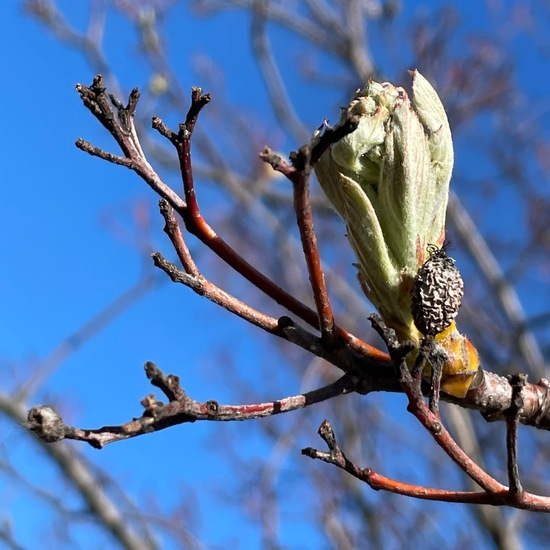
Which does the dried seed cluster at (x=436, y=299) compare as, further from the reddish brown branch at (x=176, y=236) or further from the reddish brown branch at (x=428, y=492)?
the reddish brown branch at (x=176, y=236)

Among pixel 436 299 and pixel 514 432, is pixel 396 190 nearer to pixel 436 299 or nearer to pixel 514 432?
pixel 436 299

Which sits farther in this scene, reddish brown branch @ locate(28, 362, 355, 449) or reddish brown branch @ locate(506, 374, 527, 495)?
reddish brown branch @ locate(506, 374, 527, 495)

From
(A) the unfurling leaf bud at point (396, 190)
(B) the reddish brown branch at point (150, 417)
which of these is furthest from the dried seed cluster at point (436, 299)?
(B) the reddish brown branch at point (150, 417)

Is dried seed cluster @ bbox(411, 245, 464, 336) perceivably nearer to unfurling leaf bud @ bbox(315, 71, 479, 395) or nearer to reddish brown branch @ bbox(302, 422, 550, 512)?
unfurling leaf bud @ bbox(315, 71, 479, 395)

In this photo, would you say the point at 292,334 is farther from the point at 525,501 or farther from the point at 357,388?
the point at 525,501

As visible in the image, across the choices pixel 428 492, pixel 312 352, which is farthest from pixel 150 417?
pixel 428 492

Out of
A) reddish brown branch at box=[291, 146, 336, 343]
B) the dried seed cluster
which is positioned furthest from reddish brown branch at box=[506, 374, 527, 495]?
reddish brown branch at box=[291, 146, 336, 343]
